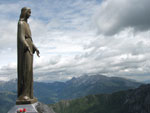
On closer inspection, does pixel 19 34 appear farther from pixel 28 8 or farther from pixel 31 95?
pixel 31 95

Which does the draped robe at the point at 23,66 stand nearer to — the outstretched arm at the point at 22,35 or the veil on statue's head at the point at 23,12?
the outstretched arm at the point at 22,35

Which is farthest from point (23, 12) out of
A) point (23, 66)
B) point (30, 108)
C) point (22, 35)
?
point (30, 108)

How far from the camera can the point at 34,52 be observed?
1435 cm

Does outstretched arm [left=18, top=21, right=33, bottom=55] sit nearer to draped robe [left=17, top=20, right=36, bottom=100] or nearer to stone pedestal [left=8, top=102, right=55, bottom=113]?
draped robe [left=17, top=20, right=36, bottom=100]

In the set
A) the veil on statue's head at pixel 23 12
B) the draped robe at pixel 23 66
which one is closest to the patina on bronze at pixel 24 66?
the draped robe at pixel 23 66

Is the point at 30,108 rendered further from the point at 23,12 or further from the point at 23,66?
the point at 23,12

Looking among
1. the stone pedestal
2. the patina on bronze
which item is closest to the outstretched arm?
the patina on bronze

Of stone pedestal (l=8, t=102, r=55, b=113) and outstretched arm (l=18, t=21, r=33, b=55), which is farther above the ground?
outstretched arm (l=18, t=21, r=33, b=55)

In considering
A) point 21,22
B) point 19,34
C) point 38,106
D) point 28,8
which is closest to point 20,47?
point 19,34

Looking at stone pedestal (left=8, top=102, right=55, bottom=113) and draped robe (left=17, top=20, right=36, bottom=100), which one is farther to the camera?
draped robe (left=17, top=20, right=36, bottom=100)

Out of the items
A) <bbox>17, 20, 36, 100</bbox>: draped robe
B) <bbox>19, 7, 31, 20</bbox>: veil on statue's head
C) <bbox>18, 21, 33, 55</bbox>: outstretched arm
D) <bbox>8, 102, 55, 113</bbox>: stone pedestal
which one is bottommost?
<bbox>8, 102, 55, 113</bbox>: stone pedestal

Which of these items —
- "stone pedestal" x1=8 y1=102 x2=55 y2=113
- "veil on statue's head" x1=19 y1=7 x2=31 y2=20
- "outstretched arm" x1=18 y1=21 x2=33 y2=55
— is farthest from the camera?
"veil on statue's head" x1=19 y1=7 x2=31 y2=20

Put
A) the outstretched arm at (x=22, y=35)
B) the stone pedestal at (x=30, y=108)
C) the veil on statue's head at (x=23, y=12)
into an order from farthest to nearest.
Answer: the veil on statue's head at (x=23, y=12) < the outstretched arm at (x=22, y=35) < the stone pedestal at (x=30, y=108)

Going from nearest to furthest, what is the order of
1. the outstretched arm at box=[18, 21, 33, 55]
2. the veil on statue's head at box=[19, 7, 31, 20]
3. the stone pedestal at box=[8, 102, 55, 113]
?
the stone pedestal at box=[8, 102, 55, 113], the outstretched arm at box=[18, 21, 33, 55], the veil on statue's head at box=[19, 7, 31, 20]
